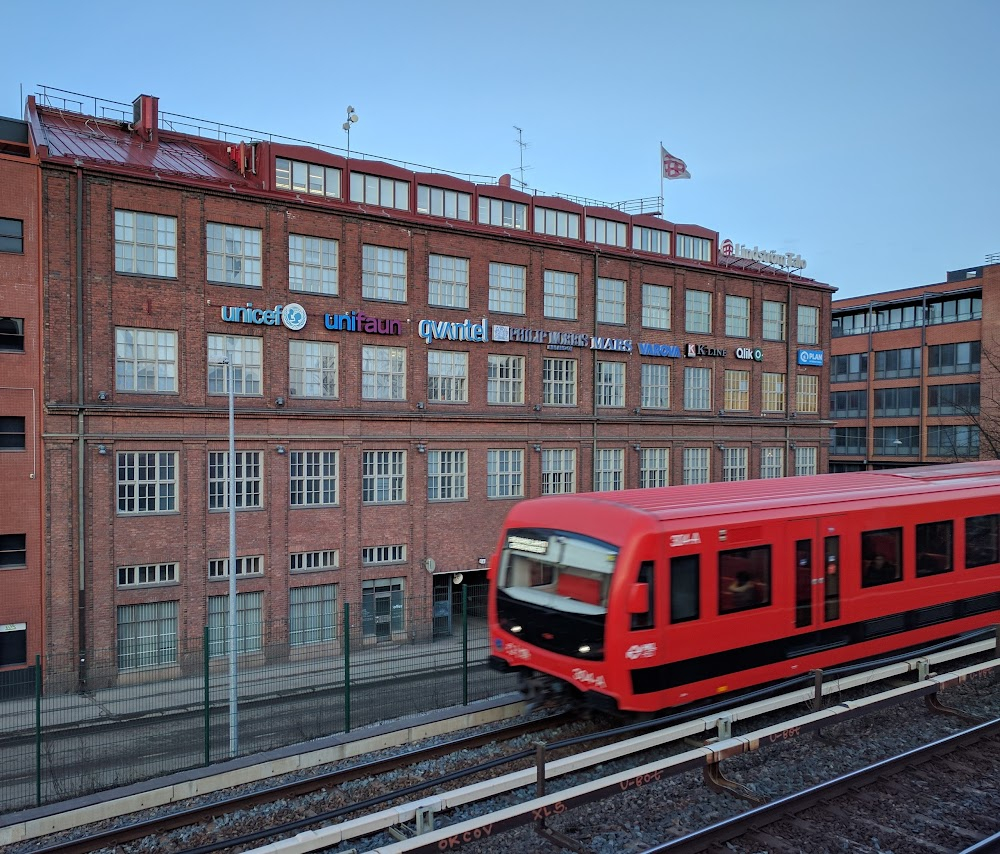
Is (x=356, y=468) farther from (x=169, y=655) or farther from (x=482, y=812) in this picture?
(x=482, y=812)

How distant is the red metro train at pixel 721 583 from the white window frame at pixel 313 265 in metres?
18.3

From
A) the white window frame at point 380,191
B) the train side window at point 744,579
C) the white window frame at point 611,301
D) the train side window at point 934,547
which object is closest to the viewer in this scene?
the train side window at point 744,579

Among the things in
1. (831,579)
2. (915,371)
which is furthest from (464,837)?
(915,371)

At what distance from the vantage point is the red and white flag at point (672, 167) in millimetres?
41750

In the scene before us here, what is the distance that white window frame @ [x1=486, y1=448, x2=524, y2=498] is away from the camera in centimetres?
3328

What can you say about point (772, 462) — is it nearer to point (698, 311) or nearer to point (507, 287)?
point (698, 311)

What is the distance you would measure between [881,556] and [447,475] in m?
20.0

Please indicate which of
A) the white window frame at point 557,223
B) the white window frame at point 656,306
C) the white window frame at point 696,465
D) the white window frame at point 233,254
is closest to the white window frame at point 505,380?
the white window frame at point 557,223

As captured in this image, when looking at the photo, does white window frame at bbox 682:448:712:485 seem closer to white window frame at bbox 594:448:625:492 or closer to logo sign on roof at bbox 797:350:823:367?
white window frame at bbox 594:448:625:492

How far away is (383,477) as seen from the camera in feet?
101

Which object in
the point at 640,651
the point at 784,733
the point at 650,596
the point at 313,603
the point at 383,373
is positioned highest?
the point at 383,373

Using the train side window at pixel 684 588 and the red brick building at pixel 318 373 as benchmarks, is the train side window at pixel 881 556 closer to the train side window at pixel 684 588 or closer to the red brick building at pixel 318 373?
the train side window at pixel 684 588

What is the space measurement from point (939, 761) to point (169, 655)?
54.0 feet

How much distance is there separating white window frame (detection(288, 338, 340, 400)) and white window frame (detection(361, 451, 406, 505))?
2.85 m
